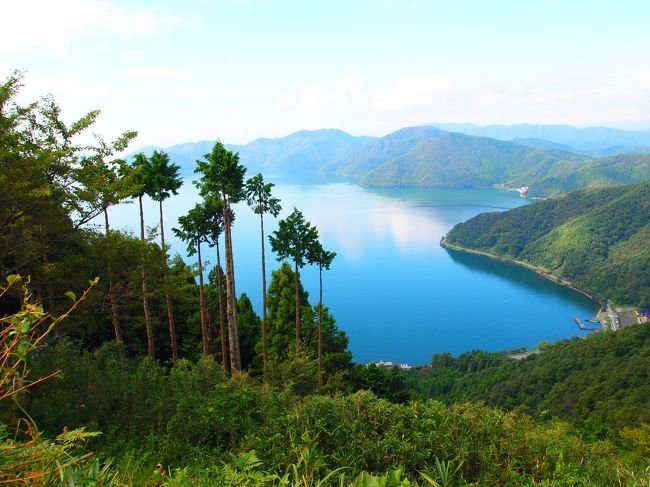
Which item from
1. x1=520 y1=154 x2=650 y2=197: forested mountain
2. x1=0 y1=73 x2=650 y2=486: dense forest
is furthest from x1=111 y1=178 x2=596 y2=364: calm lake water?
x1=520 y1=154 x2=650 y2=197: forested mountain

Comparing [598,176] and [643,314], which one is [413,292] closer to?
[643,314]

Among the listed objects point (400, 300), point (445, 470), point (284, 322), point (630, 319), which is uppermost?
point (445, 470)

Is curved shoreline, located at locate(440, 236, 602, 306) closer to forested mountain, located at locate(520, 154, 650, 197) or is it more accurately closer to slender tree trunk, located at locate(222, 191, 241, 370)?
slender tree trunk, located at locate(222, 191, 241, 370)

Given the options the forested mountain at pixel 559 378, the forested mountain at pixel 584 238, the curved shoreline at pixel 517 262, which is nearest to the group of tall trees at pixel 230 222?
the forested mountain at pixel 559 378

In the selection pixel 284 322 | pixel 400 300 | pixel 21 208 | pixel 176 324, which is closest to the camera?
pixel 21 208

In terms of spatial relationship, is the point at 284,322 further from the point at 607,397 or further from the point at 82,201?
the point at 607,397

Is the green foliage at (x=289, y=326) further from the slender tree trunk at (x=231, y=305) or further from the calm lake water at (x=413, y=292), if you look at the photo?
the calm lake water at (x=413, y=292)

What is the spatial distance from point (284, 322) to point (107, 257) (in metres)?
11.4

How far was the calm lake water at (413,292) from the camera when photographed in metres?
54.9

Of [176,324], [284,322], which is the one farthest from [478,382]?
[176,324]

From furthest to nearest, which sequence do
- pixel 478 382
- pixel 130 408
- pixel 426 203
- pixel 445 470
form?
pixel 426 203 → pixel 478 382 → pixel 130 408 → pixel 445 470

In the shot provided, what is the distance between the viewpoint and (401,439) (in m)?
4.30

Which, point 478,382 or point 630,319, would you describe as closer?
point 478,382

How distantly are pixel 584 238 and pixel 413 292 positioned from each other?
59495mm
